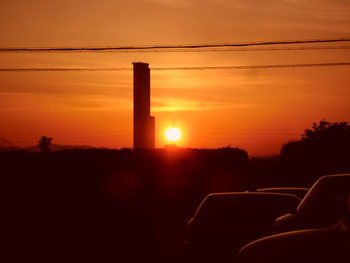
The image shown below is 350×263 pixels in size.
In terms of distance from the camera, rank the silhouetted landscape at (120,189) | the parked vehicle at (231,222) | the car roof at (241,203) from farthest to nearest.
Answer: the silhouetted landscape at (120,189), the car roof at (241,203), the parked vehicle at (231,222)

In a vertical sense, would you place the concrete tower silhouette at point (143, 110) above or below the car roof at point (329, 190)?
above

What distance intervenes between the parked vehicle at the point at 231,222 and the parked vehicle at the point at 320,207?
0.68 m

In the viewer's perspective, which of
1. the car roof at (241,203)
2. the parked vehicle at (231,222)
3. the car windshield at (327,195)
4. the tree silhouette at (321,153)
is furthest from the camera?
the tree silhouette at (321,153)

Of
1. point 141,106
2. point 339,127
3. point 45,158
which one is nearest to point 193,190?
point 45,158

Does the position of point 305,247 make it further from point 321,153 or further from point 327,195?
point 321,153

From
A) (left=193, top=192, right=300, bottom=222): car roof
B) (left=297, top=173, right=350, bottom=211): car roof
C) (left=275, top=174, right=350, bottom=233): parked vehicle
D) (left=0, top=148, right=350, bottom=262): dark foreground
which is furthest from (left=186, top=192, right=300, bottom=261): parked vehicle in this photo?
(left=0, top=148, right=350, bottom=262): dark foreground

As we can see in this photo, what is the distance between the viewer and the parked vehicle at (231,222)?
10.5m

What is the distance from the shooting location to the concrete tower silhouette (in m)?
47.2

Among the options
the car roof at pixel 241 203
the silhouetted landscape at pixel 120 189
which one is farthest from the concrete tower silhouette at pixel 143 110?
the car roof at pixel 241 203

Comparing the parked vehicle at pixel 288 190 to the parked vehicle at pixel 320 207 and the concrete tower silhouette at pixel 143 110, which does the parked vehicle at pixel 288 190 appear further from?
the concrete tower silhouette at pixel 143 110

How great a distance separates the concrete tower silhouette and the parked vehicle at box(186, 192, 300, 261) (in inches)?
1406

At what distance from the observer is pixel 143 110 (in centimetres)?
4894

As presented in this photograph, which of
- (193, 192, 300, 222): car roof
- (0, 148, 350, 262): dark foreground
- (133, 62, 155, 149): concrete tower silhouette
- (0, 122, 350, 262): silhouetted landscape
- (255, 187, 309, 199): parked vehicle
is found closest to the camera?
(193, 192, 300, 222): car roof

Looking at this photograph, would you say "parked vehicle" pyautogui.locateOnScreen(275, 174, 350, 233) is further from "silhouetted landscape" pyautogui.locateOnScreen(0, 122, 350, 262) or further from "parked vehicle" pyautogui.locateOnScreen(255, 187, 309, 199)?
"silhouetted landscape" pyautogui.locateOnScreen(0, 122, 350, 262)
